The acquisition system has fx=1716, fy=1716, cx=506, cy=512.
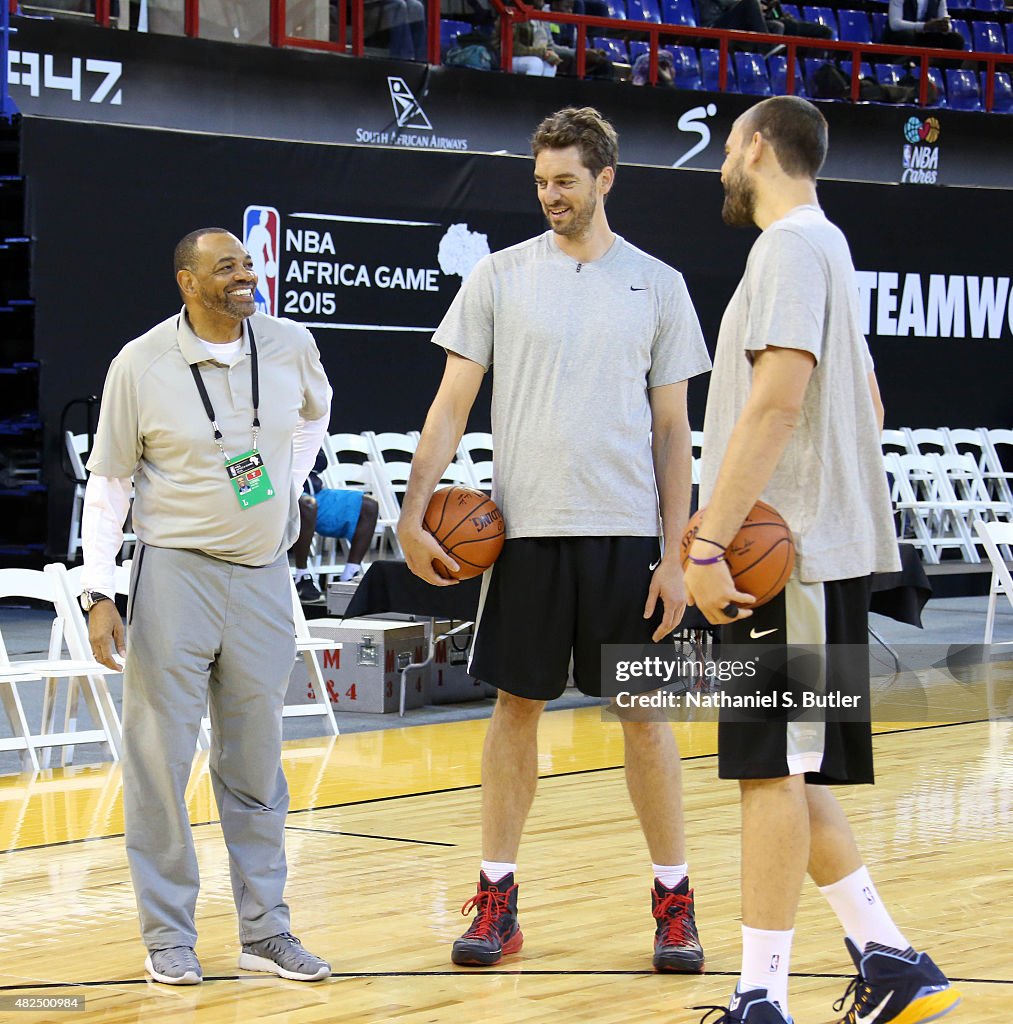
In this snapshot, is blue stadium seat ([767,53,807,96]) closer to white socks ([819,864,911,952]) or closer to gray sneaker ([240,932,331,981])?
gray sneaker ([240,932,331,981])

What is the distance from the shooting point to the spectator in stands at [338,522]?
10.3m

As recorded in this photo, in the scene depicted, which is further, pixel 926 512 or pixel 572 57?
pixel 926 512

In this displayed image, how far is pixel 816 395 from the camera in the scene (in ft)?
9.87

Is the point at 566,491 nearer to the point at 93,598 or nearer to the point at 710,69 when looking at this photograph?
the point at 93,598

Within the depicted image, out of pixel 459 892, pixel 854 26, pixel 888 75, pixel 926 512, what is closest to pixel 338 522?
pixel 926 512

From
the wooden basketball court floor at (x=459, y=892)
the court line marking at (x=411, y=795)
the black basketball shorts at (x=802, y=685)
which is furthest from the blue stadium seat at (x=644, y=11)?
the black basketball shorts at (x=802, y=685)

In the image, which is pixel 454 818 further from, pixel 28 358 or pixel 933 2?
pixel 933 2

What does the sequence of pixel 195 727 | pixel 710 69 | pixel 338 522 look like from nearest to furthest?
pixel 195 727
pixel 338 522
pixel 710 69

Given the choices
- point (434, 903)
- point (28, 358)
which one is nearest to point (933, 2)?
point (28, 358)

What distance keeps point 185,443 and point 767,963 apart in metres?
1.55

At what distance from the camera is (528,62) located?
1342cm

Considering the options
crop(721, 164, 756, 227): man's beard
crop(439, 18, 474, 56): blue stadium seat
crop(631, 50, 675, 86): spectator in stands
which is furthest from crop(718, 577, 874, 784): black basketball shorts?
crop(631, 50, 675, 86): spectator in stands

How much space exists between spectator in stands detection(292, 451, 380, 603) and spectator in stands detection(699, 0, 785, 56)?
6.82 meters

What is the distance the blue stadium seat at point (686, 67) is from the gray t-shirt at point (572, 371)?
449 inches
